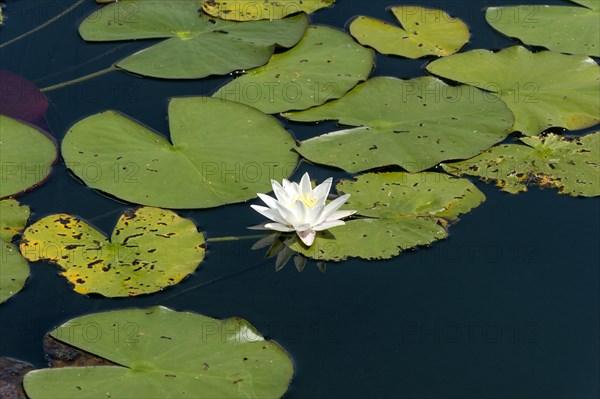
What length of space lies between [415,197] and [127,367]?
58.4 inches

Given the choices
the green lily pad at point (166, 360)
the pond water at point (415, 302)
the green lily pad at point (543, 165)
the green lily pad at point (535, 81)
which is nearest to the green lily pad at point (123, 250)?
the pond water at point (415, 302)

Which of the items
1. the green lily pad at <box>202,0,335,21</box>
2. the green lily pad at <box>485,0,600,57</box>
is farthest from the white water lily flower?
the green lily pad at <box>485,0,600,57</box>

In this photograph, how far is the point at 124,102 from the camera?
453cm

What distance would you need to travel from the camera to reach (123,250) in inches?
143

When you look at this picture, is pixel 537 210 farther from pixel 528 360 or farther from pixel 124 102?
pixel 124 102

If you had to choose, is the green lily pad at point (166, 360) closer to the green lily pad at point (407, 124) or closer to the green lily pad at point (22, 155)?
the green lily pad at point (22, 155)

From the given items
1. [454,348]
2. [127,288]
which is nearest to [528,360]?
[454,348]

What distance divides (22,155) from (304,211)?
4.58 ft

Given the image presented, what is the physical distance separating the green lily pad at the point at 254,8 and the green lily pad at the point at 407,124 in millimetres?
818

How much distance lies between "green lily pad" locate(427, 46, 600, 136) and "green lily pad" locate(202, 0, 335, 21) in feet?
2.96

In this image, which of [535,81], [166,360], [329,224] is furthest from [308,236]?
[535,81]

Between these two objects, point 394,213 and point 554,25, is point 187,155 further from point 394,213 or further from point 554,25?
point 554,25

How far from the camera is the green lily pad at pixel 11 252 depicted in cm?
350

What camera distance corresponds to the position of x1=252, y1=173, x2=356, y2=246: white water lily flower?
3.71m
